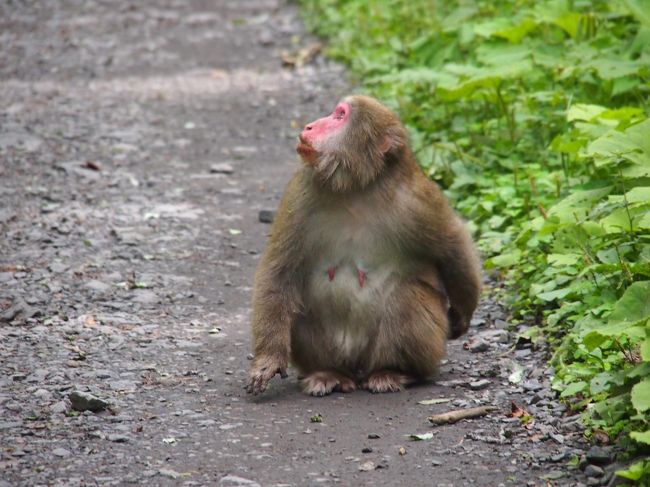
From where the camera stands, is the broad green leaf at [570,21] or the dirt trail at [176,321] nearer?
the dirt trail at [176,321]

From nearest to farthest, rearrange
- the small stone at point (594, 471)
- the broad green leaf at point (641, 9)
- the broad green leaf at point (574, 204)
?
1. the small stone at point (594, 471)
2. the broad green leaf at point (574, 204)
3. the broad green leaf at point (641, 9)

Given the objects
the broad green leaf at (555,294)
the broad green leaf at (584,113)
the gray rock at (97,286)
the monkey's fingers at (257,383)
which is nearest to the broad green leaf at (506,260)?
the broad green leaf at (555,294)

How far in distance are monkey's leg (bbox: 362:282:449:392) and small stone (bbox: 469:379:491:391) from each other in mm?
194

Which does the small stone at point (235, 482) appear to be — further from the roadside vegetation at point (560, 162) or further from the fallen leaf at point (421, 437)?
the roadside vegetation at point (560, 162)

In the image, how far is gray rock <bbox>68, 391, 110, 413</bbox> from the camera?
495 cm

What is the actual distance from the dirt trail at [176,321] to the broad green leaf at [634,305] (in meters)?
0.55

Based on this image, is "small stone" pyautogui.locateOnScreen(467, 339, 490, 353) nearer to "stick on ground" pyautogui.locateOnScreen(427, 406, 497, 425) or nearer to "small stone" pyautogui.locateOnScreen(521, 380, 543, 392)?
"small stone" pyautogui.locateOnScreen(521, 380, 543, 392)

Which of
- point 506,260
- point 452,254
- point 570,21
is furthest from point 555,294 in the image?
point 570,21

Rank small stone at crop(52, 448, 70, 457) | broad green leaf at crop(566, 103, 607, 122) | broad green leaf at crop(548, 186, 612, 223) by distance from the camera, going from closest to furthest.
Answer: small stone at crop(52, 448, 70, 457) < broad green leaf at crop(548, 186, 612, 223) < broad green leaf at crop(566, 103, 607, 122)

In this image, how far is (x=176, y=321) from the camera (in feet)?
21.0

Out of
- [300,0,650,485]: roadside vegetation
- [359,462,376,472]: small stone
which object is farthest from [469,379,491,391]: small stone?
[359,462,376,472]: small stone

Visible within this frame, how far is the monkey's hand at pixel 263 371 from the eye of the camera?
5262 millimetres

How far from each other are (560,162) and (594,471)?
3.82 meters

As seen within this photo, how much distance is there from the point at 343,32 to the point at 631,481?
995cm
